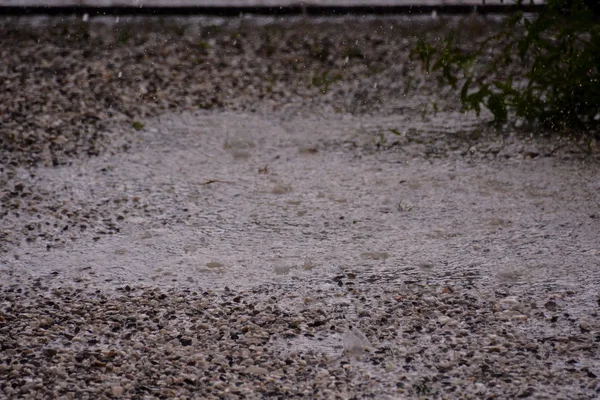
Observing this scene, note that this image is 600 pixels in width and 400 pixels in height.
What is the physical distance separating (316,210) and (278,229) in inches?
7.8

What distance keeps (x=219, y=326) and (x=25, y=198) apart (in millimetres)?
1182

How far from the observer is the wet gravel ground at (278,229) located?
6.55 ft

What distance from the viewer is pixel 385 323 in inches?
85.4

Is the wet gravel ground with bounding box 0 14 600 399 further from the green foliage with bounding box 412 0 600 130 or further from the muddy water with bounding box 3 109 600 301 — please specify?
the green foliage with bounding box 412 0 600 130

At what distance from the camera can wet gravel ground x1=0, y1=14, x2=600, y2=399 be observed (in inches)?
78.5

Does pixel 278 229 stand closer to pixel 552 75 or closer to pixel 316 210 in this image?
pixel 316 210

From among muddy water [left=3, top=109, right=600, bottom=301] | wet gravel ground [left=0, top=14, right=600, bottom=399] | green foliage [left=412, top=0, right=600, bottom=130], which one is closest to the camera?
wet gravel ground [left=0, top=14, right=600, bottom=399]

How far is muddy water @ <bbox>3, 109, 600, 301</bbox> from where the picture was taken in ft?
8.06

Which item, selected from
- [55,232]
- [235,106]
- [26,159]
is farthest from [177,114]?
[55,232]

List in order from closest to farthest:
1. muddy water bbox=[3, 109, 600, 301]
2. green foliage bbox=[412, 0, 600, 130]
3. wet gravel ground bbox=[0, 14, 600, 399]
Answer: wet gravel ground bbox=[0, 14, 600, 399], muddy water bbox=[3, 109, 600, 301], green foliage bbox=[412, 0, 600, 130]

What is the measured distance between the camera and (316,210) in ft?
9.40

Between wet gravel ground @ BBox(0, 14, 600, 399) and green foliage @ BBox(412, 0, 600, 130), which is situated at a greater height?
green foliage @ BBox(412, 0, 600, 130)

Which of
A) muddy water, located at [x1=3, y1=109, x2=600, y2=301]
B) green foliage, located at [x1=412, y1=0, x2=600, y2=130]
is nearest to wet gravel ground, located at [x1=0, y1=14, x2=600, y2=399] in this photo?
muddy water, located at [x1=3, y1=109, x2=600, y2=301]

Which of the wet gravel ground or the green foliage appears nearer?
the wet gravel ground
